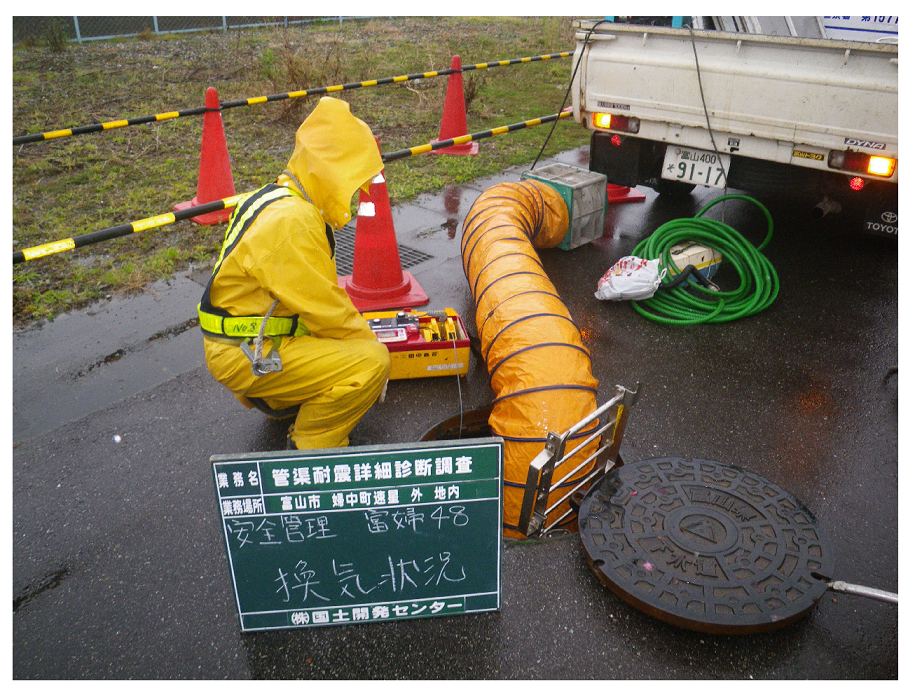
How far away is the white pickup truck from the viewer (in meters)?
4.94

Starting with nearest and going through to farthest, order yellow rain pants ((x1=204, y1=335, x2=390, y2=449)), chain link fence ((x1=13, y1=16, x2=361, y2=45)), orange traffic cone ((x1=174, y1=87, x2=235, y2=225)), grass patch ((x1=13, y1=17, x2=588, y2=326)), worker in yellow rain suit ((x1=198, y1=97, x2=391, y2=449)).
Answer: worker in yellow rain suit ((x1=198, y1=97, x2=391, y2=449))
yellow rain pants ((x1=204, y1=335, x2=390, y2=449))
grass patch ((x1=13, y1=17, x2=588, y2=326))
orange traffic cone ((x1=174, y1=87, x2=235, y2=225))
chain link fence ((x1=13, y1=16, x2=361, y2=45))

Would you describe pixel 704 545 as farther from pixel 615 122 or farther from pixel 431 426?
pixel 615 122

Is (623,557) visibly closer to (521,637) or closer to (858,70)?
(521,637)

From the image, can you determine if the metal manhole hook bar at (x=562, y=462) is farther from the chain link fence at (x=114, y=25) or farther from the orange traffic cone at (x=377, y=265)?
the chain link fence at (x=114, y=25)

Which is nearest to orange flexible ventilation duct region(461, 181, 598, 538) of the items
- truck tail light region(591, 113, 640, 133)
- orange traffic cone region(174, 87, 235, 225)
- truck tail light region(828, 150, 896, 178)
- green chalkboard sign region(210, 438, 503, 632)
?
green chalkboard sign region(210, 438, 503, 632)

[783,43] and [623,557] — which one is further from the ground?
[783,43]

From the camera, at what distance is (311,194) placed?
3.44m

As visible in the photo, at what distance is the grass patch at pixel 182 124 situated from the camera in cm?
628

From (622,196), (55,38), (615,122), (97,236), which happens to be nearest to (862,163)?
(615,122)

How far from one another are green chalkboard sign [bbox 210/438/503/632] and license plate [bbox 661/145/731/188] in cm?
446

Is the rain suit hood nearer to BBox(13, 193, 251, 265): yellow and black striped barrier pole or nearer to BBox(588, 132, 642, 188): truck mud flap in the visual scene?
BBox(13, 193, 251, 265): yellow and black striped barrier pole

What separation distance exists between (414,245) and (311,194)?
320 centimetres

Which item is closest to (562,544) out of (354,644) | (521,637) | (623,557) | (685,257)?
(623,557)

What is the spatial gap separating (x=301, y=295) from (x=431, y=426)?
128 centimetres
